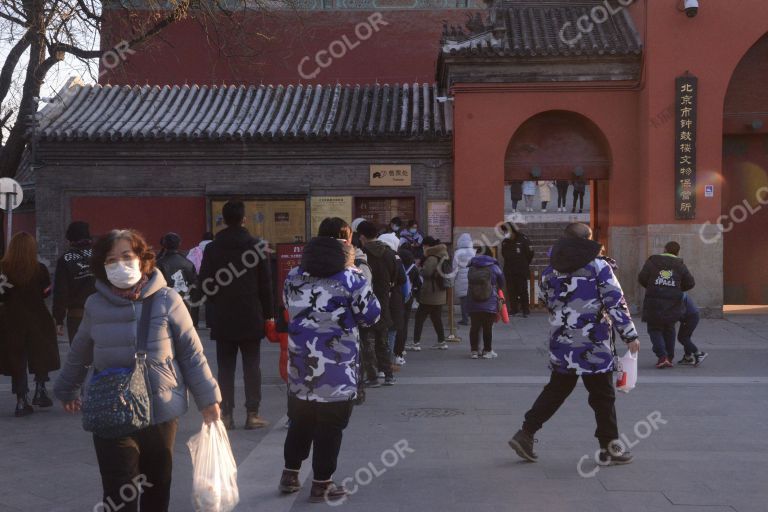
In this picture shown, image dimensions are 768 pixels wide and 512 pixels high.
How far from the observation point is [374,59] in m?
23.0

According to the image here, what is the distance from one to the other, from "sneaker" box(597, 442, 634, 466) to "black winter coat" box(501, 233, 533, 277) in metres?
9.94

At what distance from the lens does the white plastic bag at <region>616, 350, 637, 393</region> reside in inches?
236

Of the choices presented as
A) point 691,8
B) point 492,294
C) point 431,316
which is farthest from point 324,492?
point 691,8

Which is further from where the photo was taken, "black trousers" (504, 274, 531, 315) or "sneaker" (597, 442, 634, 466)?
"black trousers" (504, 274, 531, 315)

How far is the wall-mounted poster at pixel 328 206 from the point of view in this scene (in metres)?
17.0

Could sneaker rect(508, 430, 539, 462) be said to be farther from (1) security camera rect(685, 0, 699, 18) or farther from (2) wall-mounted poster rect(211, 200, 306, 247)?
(1) security camera rect(685, 0, 699, 18)

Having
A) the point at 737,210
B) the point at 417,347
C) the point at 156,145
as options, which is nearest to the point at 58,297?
the point at 417,347

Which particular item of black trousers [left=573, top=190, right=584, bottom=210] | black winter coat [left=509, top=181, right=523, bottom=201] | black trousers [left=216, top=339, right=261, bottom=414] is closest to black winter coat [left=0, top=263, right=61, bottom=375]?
black trousers [left=216, top=339, right=261, bottom=414]

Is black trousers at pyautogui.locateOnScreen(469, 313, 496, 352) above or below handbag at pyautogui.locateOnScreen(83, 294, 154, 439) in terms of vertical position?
below

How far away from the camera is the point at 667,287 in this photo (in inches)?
406

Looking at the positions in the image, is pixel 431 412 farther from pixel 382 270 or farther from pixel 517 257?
pixel 517 257

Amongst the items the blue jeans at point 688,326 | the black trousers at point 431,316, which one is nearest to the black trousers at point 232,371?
the black trousers at point 431,316

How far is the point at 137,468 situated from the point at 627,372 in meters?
3.49

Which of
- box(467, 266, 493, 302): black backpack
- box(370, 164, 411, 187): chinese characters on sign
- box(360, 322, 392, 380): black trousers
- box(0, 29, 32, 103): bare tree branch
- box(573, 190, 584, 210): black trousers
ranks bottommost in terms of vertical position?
box(360, 322, 392, 380): black trousers
